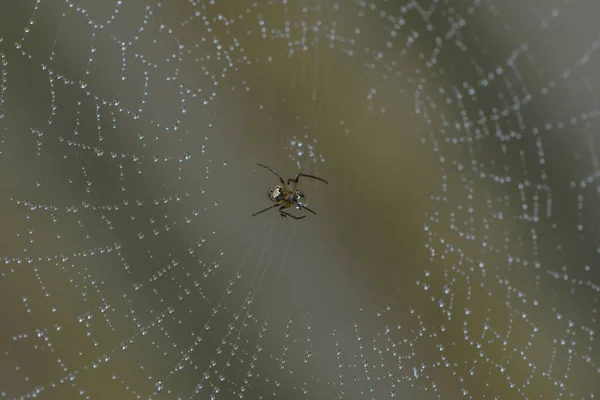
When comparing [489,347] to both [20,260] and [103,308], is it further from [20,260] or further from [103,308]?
[20,260]

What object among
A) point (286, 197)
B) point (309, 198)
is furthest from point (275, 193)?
point (309, 198)

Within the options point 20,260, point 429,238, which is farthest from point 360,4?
point 20,260

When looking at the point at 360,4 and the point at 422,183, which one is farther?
the point at 422,183

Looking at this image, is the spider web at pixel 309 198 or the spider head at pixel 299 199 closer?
the spider web at pixel 309 198

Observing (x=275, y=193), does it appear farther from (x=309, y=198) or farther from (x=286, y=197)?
(x=309, y=198)

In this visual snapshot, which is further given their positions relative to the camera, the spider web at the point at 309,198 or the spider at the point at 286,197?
the spider at the point at 286,197
